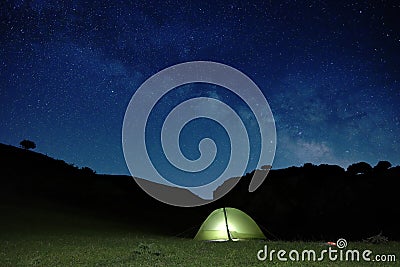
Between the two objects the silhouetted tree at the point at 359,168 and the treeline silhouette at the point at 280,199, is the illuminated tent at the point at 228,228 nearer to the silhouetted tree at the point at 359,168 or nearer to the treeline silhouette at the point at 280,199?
the treeline silhouette at the point at 280,199

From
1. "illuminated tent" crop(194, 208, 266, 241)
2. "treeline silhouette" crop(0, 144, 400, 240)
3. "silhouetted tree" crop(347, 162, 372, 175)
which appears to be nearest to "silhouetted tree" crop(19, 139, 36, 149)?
"treeline silhouette" crop(0, 144, 400, 240)

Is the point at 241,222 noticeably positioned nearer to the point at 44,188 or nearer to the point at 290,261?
the point at 290,261

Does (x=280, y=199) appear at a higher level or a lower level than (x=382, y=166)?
lower

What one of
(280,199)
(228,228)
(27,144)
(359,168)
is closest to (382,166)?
(359,168)

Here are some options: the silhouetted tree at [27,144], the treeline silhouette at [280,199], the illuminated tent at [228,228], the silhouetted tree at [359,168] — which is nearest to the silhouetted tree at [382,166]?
the treeline silhouette at [280,199]

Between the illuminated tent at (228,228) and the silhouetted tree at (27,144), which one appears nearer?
the illuminated tent at (228,228)

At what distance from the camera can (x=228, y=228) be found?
65.2ft

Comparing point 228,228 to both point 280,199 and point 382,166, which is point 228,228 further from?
point 382,166

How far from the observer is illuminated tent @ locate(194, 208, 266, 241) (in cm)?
1984

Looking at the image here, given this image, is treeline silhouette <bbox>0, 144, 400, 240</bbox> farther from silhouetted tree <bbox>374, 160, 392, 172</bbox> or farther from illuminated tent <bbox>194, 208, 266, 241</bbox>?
illuminated tent <bbox>194, 208, 266, 241</bbox>

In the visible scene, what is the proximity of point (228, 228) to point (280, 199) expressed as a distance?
36.5m

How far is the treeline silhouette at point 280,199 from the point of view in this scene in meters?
Result: 44.5

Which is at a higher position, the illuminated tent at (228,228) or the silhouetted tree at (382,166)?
the silhouetted tree at (382,166)

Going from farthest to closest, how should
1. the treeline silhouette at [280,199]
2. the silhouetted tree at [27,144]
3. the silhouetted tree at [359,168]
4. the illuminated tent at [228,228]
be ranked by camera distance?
the silhouetted tree at [27,144] → the silhouetted tree at [359,168] → the treeline silhouette at [280,199] → the illuminated tent at [228,228]
